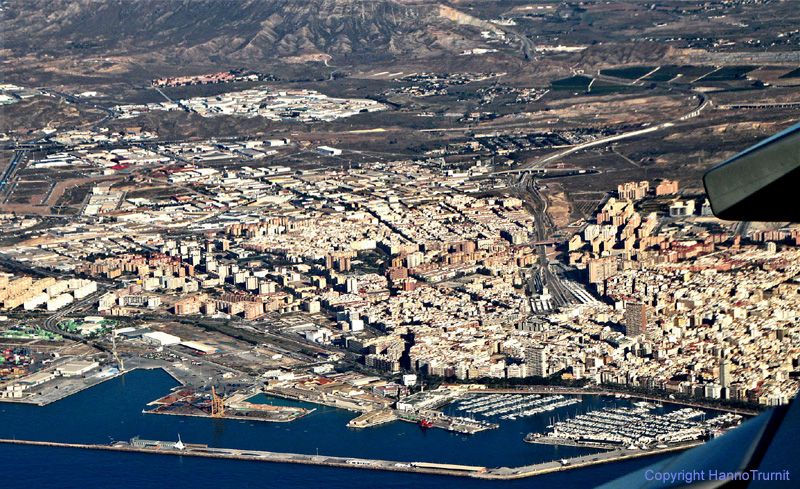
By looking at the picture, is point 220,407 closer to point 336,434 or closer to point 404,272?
point 336,434

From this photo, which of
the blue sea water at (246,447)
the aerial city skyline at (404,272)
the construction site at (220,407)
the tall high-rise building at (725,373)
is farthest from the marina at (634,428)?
the construction site at (220,407)

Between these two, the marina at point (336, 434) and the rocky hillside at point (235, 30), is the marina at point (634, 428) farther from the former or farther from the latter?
the rocky hillside at point (235, 30)

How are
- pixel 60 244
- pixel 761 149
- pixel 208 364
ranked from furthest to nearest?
1. pixel 60 244
2. pixel 208 364
3. pixel 761 149

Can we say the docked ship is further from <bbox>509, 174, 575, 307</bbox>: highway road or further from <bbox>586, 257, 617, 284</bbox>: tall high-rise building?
<bbox>586, 257, 617, 284</bbox>: tall high-rise building

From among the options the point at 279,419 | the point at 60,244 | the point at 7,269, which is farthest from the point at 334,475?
the point at 60,244

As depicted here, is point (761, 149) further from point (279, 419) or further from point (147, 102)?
point (147, 102)

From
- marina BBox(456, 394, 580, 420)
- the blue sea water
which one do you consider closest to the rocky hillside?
marina BBox(456, 394, 580, 420)
